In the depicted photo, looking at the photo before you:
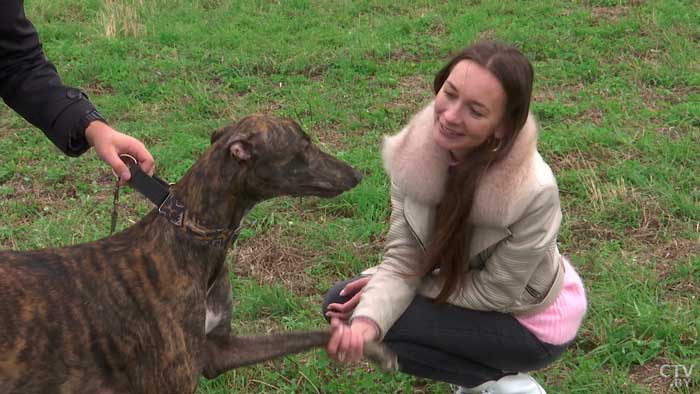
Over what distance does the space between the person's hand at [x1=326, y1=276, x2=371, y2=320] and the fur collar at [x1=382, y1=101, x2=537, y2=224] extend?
561mm

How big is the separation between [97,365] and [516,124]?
173 centimetres

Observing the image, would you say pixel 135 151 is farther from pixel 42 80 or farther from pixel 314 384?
pixel 314 384

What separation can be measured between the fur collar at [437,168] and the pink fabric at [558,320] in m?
0.53

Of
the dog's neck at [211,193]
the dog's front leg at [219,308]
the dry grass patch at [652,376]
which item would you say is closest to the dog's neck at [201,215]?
the dog's neck at [211,193]

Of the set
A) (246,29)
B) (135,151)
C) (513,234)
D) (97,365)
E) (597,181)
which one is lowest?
(246,29)

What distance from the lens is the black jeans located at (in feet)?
12.0

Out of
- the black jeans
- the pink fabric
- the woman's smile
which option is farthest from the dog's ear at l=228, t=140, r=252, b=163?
the pink fabric

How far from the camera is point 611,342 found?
14.1 feet

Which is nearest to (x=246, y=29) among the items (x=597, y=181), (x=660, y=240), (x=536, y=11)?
(x=536, y=11)

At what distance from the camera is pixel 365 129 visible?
696cm

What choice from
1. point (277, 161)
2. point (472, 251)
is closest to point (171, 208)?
point (277, 161)

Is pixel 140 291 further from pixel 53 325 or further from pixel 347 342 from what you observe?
pixel 347 342

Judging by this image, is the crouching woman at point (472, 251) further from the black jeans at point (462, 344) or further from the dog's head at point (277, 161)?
the dog's head at point (277, 161)

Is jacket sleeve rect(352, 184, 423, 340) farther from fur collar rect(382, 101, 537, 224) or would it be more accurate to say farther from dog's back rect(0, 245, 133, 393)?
dog's back rect(0, 245, 133, 393)
